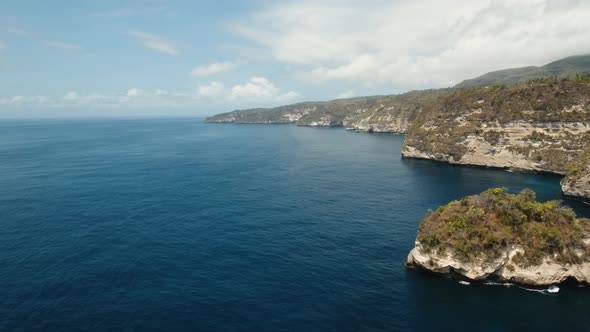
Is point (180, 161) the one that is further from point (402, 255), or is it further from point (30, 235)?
point (402, 255)

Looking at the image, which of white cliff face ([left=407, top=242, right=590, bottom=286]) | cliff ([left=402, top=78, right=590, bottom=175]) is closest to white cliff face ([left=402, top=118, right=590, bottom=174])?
cliff ([left=402, top=78, right=590, bottom=175])

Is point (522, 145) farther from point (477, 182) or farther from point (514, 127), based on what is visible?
point (477, 182)

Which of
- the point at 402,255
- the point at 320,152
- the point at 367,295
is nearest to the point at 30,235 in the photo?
the point at 367,295

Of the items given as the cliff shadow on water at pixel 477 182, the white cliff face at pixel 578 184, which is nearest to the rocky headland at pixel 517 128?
the white cliff face at pixel 578 184

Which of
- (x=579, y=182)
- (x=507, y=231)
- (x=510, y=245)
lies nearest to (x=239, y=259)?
(x=510, y=245)

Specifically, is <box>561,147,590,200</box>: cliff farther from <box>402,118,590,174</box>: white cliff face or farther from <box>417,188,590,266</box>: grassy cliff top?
<box>417,188,590,266</box>: grassy cliff top

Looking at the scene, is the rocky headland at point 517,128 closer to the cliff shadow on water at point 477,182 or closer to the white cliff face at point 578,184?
the white cliff face at point 578,184

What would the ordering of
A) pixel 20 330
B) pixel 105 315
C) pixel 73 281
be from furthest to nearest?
1. pixel 73 281
2. pixel 105 315
3. pixel 20 330
